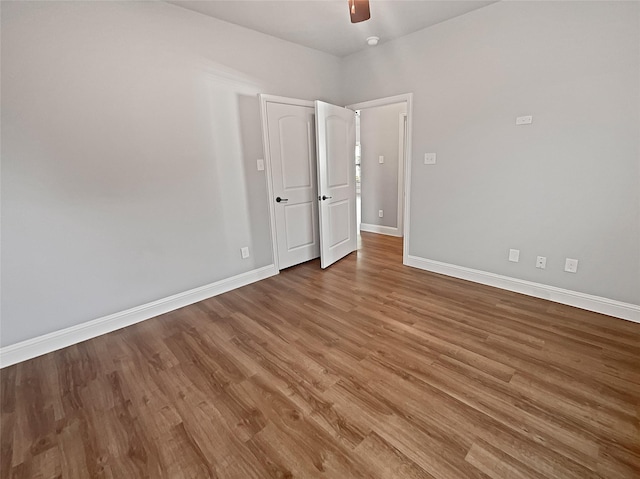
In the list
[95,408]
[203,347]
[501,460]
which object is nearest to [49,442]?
[95,408]

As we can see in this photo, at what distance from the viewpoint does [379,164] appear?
5.19 meters

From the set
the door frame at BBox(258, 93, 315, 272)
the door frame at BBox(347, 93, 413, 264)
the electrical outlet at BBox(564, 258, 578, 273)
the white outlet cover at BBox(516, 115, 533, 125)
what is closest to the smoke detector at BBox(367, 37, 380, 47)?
the door frame at BBox(347, 93, 413, 264)

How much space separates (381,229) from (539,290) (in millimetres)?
2875

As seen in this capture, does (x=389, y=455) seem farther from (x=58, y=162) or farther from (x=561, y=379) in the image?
(x=58, y=162)

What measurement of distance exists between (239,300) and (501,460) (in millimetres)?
2368

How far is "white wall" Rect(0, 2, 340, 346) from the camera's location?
202 centimetres

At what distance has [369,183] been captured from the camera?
17.8 ft

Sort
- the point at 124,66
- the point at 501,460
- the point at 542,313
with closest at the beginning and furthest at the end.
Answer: the point at 501,460 < the point at 124,66 < the point at 542,313

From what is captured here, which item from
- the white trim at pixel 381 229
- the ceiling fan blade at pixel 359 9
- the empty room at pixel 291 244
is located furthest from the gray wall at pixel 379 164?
the ceiling fan blade at pixel 359 9

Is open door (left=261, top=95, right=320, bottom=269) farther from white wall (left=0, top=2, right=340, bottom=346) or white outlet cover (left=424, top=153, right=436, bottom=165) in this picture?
white outlet cover (left=424, top=153, right=436, bottom=165)

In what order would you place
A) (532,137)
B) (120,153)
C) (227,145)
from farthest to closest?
(227,145) < (532,137) < (120,153)

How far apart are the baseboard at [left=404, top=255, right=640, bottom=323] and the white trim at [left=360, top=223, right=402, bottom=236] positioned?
1535 millimetres

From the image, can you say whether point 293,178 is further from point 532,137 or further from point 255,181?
point 532,137

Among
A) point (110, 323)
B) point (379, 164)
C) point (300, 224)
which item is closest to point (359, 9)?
point (300, 224)
